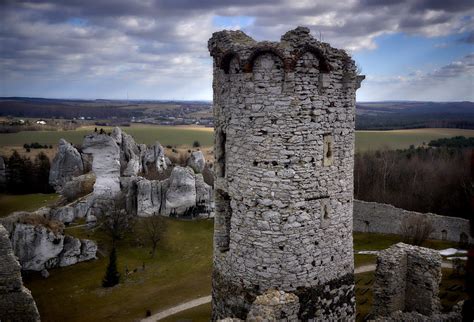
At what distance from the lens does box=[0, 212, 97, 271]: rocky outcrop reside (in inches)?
1100

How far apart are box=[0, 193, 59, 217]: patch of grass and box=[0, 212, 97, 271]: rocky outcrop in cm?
999

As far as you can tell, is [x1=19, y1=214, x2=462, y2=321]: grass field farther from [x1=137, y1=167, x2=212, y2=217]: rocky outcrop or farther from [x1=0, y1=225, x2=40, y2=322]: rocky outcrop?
[x1=0, y1=225, x2=40, y2=322]: rocky outcrop

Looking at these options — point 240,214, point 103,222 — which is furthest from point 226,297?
point 103,222

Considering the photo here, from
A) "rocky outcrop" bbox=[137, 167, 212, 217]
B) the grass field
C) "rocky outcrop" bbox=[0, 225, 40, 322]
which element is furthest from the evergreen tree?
"rocky outcrop" bbox=[137, 167, 212, 217]

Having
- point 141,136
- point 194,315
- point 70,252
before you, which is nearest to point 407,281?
point 194,315

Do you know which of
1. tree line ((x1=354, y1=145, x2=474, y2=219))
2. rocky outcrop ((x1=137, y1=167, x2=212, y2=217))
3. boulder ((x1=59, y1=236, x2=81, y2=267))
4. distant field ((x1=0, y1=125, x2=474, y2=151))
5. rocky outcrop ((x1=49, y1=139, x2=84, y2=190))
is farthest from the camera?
distant field ((x1=0, y1=125, x2=474, y2=151))

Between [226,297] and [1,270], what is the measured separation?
11324 mm

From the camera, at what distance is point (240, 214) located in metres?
10.4

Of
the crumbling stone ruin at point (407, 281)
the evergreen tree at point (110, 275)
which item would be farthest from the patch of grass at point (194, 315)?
the crumbling stone ruin at point (407, 281)

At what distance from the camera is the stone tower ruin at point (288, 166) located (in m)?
9.70

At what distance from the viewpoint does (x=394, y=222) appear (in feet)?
115

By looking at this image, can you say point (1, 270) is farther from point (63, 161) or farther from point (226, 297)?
point (63, 161)

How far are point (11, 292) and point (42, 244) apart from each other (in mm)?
11665

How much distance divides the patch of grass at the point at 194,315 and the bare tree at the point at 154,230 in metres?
9.37
